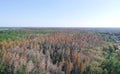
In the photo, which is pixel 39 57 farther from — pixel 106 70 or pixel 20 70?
pixel 106 70

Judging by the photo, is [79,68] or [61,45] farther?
[61,45]

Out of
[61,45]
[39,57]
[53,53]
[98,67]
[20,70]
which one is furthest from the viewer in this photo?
[61,45]

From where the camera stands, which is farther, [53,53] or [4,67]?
[53,53]

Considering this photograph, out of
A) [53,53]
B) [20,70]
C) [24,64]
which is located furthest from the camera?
[53,53]

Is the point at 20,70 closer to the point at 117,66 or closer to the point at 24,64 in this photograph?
the point at 24,64

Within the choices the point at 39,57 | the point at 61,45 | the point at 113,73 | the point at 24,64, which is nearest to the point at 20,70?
the point at 24,64

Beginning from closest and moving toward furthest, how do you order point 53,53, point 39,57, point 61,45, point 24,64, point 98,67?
1. point 24,64
2. point 98,67
3. point 39,57
4. point 53,53
5. point 61,45

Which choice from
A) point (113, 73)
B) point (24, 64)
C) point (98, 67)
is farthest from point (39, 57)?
point (113, 73)
